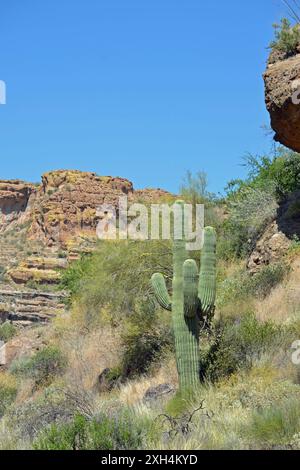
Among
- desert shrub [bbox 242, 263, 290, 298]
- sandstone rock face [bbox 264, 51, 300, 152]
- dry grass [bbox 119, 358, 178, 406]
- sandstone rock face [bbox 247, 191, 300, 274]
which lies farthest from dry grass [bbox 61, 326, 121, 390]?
sandstone rock face [bbox 264, 51, 300, 152]

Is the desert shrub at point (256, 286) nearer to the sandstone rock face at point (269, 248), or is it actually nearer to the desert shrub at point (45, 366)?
the sandstone rock face at point (269, 248)

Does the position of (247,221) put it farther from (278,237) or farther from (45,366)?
(45,366)

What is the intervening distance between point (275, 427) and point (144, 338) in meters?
7.19

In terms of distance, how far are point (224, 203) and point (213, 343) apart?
9.47m

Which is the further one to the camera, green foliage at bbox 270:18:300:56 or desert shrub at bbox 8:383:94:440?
green foliage at bbox 270:18:300:56

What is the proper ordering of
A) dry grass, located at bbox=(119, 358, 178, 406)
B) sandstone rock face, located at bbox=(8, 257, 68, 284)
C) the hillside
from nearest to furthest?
1. the hillside
2. dry grass, located at bbox=(119, 358, 178, 406)
3. sandstone rock face, located at bbox=(8, 257, 68, 284)

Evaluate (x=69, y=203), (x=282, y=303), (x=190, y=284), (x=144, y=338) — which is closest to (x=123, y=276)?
(x=144, y=338)

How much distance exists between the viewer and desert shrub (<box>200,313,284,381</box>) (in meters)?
10.3

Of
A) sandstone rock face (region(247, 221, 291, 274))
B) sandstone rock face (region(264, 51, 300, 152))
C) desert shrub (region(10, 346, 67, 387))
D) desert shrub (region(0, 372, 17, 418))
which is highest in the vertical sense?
sandstone rock face (region(264, 51, 300, 152))

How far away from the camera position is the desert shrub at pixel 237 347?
406 inches

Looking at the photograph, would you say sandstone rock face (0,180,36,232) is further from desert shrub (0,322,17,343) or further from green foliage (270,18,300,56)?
green foliage (270,18,300,56)

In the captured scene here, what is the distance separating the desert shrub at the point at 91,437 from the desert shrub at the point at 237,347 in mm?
4189

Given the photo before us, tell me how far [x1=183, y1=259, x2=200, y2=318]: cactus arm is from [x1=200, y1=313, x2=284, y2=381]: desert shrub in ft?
4.21
